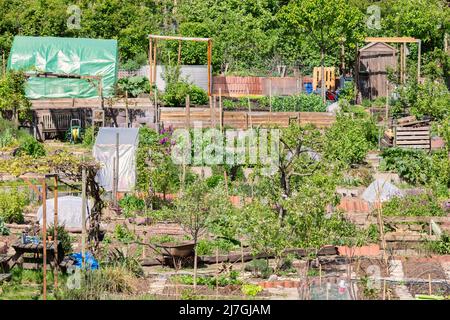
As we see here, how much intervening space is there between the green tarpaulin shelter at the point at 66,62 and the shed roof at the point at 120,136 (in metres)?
4.95

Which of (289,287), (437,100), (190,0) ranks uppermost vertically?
(190,0)

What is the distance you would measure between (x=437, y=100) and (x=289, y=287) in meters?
14.3

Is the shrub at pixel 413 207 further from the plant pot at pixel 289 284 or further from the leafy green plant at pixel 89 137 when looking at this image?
the leafy green plant at pixel 89 137

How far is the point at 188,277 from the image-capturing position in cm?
2277

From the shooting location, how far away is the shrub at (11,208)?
2666 centimetres

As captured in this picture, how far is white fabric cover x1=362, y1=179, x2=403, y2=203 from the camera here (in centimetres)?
2868

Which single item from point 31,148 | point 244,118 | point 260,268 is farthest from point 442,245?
point 31,148

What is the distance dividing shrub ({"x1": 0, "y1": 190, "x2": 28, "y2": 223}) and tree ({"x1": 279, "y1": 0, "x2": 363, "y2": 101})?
1355 cm

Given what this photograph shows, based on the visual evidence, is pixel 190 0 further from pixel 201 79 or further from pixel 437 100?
pixel 437 100

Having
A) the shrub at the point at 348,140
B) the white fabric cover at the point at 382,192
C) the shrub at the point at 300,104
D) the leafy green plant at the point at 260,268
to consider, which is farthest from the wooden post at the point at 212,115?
the leafy green plant at the point at 260,268

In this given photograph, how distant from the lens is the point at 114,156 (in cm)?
3052

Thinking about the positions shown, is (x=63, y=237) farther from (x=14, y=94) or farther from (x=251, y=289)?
(x=14, y=94)
